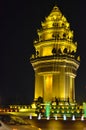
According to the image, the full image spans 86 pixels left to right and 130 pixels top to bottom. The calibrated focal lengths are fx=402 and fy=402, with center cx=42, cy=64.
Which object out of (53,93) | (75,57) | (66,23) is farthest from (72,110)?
(66,23)

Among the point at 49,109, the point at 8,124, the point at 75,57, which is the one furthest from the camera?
the point at 75,57

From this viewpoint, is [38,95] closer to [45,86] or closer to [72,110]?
[45,86]

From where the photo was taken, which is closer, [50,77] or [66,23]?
[50,77]

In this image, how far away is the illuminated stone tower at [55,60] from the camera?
5912 centimetres

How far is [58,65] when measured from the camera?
5900 centimetres

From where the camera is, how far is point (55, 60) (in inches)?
2334

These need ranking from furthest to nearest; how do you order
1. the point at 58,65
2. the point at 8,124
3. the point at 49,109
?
the point at 58,65 → the point at 49,109 → the point at 8,124

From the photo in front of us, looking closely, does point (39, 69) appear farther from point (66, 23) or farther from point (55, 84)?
point (66, 23)

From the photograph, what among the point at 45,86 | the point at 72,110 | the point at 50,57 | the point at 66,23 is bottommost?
the point at 72,110

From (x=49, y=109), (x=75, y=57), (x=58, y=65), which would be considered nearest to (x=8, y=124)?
(x=49, y=109)

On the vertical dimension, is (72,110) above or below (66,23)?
below

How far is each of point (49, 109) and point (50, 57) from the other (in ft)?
33.6

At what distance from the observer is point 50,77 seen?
60.4m

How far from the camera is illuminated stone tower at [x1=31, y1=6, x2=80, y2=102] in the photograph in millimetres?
59125
